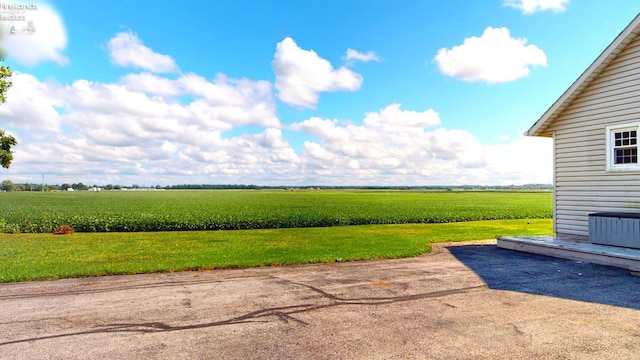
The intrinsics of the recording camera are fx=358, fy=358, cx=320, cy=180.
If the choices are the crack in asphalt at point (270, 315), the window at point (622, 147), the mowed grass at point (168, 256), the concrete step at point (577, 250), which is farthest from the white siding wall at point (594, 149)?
the crack in asphalt at point (270, 315)

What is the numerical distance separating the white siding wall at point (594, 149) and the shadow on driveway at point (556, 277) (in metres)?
3.33

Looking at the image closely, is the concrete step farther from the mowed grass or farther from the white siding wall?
the mowed grass

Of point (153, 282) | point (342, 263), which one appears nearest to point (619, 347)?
point (342, 263)

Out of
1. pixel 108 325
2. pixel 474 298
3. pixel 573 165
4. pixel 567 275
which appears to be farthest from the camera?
pixel 573 165

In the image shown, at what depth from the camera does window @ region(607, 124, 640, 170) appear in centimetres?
1096

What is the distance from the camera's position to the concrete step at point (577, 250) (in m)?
8.82

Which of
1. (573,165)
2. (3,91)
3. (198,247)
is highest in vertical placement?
(3,91)

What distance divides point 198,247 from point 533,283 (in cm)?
1088

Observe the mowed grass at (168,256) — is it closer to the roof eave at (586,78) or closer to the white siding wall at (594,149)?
the white siding wall at (594,149)

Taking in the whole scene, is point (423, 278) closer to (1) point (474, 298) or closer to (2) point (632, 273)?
(1) point (474, 298)

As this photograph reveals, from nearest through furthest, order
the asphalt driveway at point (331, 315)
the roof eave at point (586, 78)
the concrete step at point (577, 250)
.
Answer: the asphalt driveway at point (331, 315), the concrete step at point (577, 250), the roof eave at point (586, 78)

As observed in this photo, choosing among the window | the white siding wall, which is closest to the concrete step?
the white siding wall

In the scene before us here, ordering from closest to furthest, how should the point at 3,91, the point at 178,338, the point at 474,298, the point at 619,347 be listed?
the point at 619,347, the point at 178,338, the point at 474,298, the point at 3,91

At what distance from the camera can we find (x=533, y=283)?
7445 mm
